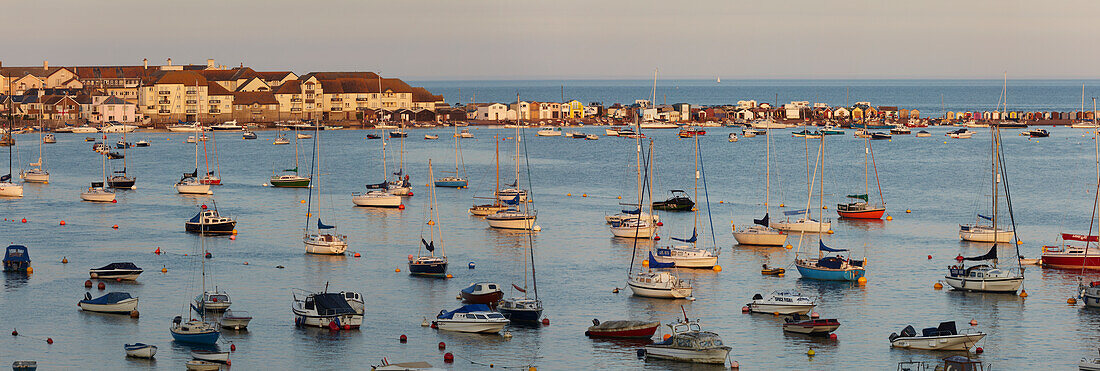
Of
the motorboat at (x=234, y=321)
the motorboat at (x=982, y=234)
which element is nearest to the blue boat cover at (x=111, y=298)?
the motorboat at (x=234, y=321)

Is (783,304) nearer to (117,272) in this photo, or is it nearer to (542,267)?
(542,267)

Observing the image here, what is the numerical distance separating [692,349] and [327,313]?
12998 mm

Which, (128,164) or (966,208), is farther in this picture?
(128,164)

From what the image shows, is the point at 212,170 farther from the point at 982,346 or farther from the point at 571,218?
the point at 982,346

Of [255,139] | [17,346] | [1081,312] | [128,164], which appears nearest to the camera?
[17,346]

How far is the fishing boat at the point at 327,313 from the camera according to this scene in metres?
44.8

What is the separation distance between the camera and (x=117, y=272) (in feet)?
179

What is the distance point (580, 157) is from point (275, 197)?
50.0m

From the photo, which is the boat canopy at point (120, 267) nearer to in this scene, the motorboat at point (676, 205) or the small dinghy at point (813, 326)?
the small dinghy at point (813, 326)

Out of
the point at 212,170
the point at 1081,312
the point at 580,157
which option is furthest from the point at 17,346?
the point at 580,157

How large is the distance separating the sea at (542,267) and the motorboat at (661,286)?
0.48 meters

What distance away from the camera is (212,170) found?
380ft

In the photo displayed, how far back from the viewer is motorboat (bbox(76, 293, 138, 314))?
4766cm

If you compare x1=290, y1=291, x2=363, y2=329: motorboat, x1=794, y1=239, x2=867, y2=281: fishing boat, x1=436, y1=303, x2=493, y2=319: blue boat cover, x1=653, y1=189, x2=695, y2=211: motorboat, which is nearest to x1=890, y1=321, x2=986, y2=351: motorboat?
x1=794, y1=239, x2=867, y2=281: fishing boat
